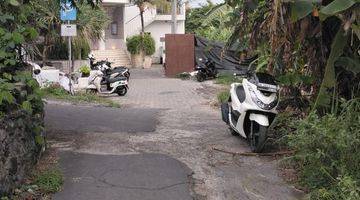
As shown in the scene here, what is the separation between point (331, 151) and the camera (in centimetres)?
573

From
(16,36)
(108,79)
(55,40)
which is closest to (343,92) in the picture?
(16,36)

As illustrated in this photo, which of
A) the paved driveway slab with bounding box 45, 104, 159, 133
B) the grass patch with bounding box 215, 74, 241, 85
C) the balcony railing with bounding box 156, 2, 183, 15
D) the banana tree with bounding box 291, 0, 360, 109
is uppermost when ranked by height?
the balcony railing with bounding box 156, 2, 183, 15

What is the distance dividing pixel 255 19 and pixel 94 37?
710 inches

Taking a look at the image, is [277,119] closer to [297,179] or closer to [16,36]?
[297,179]

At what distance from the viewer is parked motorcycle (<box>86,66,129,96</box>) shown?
60.6 feet

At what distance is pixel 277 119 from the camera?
7969mm

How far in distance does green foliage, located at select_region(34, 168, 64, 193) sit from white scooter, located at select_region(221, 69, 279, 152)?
3026 mm

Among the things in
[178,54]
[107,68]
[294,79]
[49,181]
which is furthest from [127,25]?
[49,181]

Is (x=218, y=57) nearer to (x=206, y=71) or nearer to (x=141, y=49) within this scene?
(x=206, y=71)

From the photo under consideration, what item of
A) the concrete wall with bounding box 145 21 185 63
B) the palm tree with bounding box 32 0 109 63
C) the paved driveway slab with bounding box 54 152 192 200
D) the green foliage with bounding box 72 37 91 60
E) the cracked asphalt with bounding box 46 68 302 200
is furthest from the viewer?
the concrete wall with bounding box 145 21 185 63

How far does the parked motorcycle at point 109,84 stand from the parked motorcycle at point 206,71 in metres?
6.26

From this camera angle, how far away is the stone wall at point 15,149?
5.31 meters

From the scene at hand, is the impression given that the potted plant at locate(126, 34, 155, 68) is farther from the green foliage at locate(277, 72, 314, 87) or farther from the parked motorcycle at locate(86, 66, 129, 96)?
the green foliage at locate(277, 72, 314, 87)

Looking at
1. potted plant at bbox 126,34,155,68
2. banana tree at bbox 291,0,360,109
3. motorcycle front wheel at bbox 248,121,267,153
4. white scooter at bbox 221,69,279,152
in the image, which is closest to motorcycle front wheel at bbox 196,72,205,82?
potted plant at bbox 126,34,155,68
